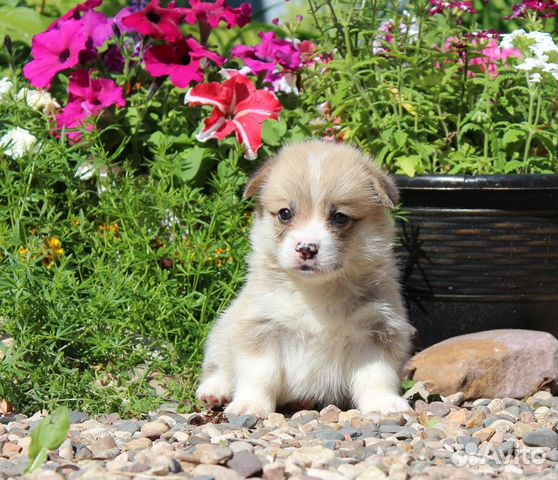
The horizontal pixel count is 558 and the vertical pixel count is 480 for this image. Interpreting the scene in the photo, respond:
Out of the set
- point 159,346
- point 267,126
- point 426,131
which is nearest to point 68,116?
point 267,126

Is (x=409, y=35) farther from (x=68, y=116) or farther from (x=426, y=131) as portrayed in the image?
(x=68, y=116)

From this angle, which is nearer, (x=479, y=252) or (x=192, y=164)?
(x=479, y=252)

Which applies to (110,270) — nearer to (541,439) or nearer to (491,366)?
(491,366)

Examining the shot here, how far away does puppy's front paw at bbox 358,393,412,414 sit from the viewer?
167 inches

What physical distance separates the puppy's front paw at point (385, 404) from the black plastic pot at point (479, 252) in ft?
4.04

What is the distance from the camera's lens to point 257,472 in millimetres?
3264

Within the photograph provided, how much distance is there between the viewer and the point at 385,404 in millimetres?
4254

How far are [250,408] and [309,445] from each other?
601 mm

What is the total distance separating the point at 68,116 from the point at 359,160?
2.12 metres

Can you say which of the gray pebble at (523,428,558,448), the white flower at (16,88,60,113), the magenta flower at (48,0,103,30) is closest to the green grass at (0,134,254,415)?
the white flower at (16,88,60,113)

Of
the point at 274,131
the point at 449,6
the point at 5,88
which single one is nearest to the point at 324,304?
the point at 274,131

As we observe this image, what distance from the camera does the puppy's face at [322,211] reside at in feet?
13.5

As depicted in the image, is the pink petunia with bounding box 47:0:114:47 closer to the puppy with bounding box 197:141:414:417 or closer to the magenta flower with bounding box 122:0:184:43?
the magenta flower with bounding box 122:0:184:43

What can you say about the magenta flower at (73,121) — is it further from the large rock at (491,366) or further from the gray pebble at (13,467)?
the gray pebble at (13,467)
